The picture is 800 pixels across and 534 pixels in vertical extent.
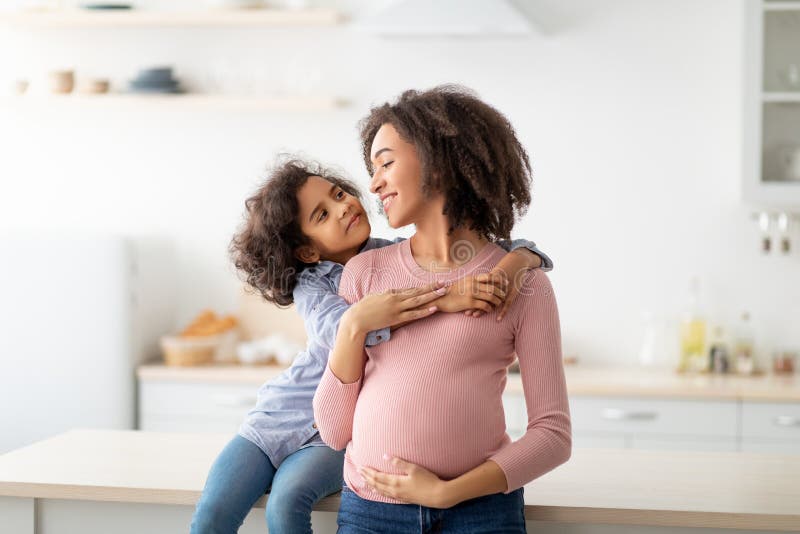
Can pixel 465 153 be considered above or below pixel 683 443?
above

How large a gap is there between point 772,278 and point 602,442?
0.97 m

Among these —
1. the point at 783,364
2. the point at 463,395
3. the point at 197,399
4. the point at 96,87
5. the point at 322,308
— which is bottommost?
the point at 197,399

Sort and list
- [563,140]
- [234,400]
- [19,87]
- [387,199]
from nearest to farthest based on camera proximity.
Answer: [387,199]
[234,400]
[563,140]
[19,87]

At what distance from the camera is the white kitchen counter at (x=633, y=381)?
3.16 meters

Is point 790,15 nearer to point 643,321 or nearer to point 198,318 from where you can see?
point 643,321

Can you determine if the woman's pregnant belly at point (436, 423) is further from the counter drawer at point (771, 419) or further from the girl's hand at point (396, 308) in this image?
the counter drawer at point (771, 419)

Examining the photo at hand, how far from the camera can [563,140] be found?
370 cm

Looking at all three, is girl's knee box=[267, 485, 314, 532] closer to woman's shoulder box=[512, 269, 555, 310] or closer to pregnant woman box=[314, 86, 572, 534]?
pregnant woman box=[314, 86, 572, 534]

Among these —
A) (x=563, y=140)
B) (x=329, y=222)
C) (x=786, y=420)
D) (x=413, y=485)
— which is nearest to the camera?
(x=413, y=485)

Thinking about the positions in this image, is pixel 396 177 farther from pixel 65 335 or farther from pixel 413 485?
pixel 65 335

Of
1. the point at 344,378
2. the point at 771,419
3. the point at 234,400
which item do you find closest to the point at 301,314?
the point at 344,378

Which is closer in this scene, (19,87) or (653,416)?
(653,416)

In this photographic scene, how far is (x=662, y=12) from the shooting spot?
361cm

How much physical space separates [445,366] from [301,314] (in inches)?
13.8
